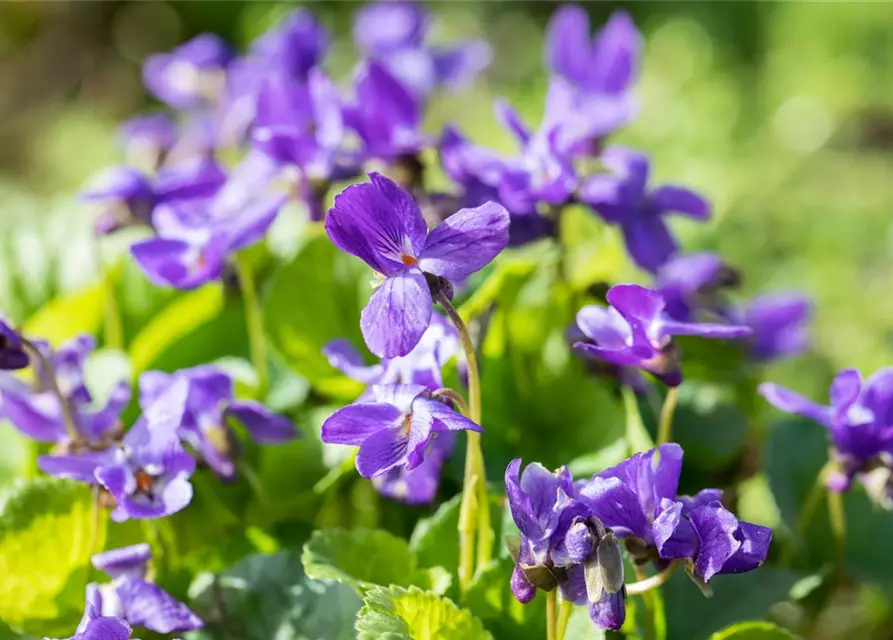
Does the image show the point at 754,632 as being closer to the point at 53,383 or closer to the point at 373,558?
the point at 373,558

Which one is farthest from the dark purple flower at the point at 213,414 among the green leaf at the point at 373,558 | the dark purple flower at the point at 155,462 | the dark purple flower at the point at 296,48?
the dark purple flower at the point at 296,48

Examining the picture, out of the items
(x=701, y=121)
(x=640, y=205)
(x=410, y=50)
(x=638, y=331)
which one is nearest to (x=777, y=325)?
(x=640, y=205)

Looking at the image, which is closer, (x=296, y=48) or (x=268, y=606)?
(x=268, y=606)

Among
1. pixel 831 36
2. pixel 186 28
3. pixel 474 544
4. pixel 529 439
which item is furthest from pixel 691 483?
pixel 186 28

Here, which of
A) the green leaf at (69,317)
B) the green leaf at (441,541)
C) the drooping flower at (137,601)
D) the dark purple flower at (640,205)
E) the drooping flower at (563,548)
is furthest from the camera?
the green leaf at (69,317)

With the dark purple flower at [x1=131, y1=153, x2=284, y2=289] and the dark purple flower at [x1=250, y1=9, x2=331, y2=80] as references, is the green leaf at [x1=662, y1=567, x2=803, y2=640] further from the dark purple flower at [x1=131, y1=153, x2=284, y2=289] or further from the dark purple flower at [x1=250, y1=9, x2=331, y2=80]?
the dark purple flower at [x1=250, y1=9, x2=331, y2=80]

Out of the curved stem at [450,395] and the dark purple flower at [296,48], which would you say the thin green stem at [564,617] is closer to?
the curved stem at [450,395]
